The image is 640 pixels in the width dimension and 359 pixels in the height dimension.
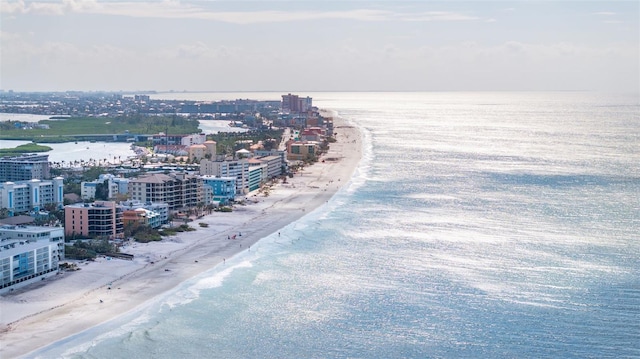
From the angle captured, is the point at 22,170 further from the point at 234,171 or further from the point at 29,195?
the point at 234,171

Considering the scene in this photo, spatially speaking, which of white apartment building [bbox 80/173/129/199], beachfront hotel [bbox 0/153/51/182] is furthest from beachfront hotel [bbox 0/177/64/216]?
beachfront hotel [bbox 0/153/51/182]

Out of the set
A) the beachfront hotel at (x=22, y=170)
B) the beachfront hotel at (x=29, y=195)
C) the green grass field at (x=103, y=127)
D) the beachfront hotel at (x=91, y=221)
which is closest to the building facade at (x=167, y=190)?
the beachfront hotel at (x=29, y=195)

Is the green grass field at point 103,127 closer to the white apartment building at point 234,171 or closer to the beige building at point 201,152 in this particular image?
the beige building at point 201,152

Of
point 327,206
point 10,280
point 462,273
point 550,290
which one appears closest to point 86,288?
point 10,280

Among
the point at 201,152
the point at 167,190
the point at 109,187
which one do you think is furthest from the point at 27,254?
the point at 201,152

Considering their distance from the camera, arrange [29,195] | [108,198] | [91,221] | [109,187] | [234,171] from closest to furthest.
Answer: [91,221] < [29,195] < [108,198] < [109,187] < [234,171]
